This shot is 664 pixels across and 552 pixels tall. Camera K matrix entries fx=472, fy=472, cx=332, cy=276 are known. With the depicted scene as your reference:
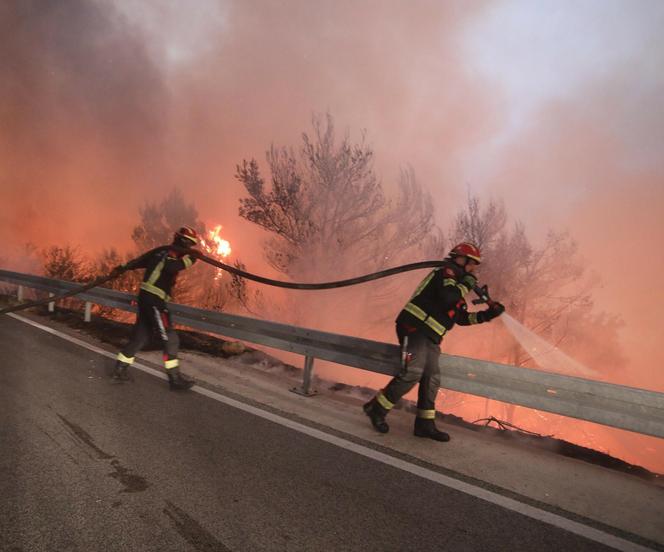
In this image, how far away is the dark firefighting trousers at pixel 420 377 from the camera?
348cm

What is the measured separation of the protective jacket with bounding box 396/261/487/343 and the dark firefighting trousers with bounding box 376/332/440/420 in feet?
0.28

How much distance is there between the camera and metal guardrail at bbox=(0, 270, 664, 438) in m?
2.85

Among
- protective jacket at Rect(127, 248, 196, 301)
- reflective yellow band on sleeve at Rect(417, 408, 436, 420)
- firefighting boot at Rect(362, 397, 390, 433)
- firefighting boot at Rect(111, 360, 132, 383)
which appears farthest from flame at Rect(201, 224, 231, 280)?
reflective yellow band on sleeve at Rect(417, 408, 436, 420)

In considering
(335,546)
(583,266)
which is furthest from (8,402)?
(583,266)

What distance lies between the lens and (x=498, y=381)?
3.38m

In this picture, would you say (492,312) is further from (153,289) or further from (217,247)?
(217,247)

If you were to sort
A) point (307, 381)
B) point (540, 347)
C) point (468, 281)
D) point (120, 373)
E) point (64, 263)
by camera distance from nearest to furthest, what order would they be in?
point (468, 281)
point (120, 373)
point (307, 381)
point (540, 347)
point (64, 263)

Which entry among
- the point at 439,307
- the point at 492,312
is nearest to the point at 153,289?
the point at 439,307

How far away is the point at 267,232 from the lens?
65.4ft

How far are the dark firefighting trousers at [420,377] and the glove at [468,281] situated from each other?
1.63 feet

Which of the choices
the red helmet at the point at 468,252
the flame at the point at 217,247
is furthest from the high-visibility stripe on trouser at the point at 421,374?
the flame at the point at 217,247

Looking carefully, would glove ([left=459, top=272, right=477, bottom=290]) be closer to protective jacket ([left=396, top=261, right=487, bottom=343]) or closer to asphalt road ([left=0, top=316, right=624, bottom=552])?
protective jacket ([left=396, top=261, right=487, bottom=343])

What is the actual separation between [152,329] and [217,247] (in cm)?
1942

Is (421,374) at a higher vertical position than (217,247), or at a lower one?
lower
